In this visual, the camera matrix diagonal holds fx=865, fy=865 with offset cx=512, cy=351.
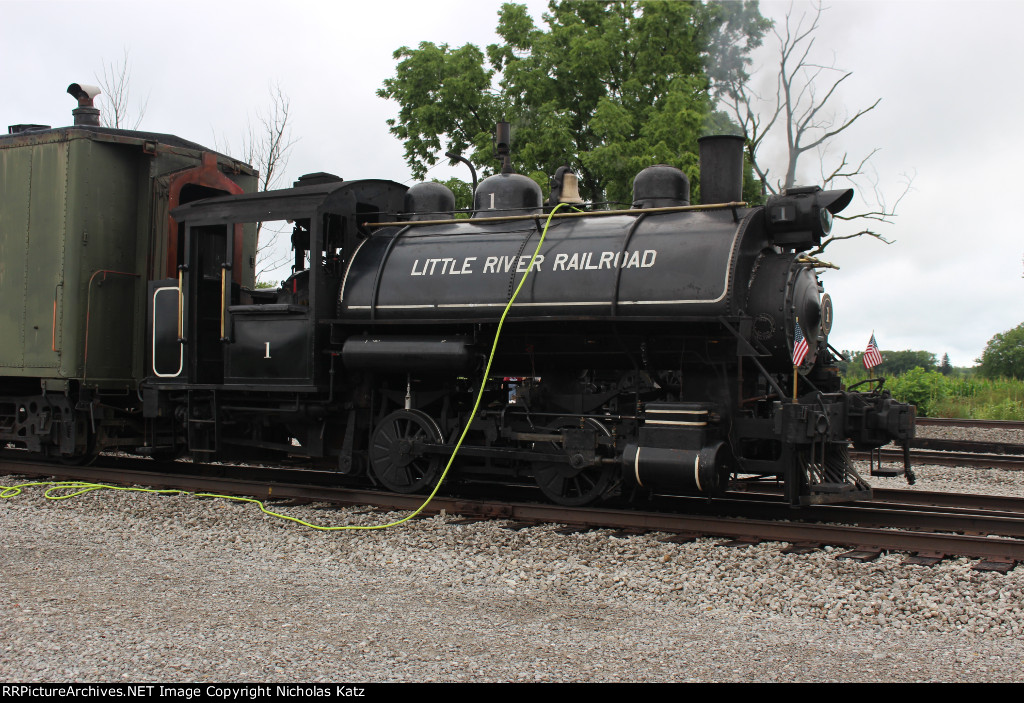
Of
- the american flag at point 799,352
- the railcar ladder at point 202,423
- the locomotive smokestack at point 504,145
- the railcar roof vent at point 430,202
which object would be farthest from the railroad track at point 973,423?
the railcar ladder at point 202,423

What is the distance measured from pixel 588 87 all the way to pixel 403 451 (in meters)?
14.6

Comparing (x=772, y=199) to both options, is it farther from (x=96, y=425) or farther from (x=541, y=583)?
(x=96, y=425)

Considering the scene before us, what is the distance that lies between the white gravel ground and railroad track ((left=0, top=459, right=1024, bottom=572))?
282 mm

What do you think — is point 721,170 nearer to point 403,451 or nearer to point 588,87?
point 403,451

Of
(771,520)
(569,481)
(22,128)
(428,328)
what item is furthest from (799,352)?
(22,128)

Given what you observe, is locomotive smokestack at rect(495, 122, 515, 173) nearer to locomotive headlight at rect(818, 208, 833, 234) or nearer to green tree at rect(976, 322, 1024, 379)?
locomotive headlight at rect(818, 208, 833, 234)

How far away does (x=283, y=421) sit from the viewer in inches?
368

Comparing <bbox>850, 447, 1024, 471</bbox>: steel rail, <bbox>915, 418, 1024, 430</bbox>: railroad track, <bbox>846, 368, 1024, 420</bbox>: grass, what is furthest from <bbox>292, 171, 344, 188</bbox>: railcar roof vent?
<bbox>846, 368, 1024, 420</bbox>: grass

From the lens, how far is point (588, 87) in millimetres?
20812

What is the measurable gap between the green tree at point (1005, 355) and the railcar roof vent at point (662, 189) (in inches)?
1434

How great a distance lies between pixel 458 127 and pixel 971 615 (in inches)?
725

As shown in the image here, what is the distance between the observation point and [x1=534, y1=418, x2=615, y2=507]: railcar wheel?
7.76 meters

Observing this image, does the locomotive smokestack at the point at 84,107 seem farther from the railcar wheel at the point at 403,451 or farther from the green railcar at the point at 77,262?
the railcar wheel at the point at 403,451
